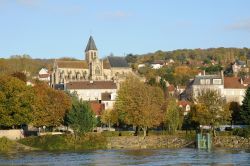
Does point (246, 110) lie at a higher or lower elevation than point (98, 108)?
lower

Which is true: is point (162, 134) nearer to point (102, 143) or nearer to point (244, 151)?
Result: point (102, 143)

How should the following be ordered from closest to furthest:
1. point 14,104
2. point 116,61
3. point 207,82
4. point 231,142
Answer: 1. point 231,142
2. point 14,104
3. point 207,82
4. point 116,61

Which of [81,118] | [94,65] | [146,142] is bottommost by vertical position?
[146,142]

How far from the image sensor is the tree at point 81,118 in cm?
7444

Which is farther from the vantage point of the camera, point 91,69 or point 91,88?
point 91,69

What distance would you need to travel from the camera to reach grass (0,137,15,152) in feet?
229

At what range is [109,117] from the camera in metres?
93.7

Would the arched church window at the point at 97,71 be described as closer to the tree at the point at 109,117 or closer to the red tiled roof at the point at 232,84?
the red tiled roof at the point at 232,84

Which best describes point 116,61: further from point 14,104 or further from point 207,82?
point 14,104

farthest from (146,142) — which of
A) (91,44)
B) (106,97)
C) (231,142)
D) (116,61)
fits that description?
(91,44)

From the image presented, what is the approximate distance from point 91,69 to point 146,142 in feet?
342

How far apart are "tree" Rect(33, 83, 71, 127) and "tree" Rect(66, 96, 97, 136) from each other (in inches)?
240

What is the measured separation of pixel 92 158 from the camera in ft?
184

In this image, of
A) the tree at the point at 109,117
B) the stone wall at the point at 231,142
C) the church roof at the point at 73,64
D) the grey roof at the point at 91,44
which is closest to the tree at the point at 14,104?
the tree at the point at 109,117
